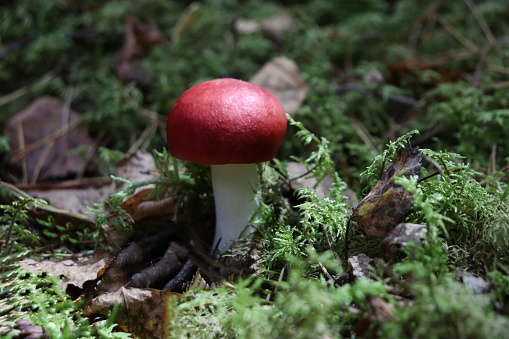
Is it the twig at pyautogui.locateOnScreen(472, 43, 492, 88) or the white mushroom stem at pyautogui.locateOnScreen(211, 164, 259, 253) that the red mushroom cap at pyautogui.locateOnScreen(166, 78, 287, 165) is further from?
the twig at pyautogui.locateOnScreen(472, 43, 492, 88)

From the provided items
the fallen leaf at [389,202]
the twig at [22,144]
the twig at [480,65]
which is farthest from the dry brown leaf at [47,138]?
A: the twig at [480,65]

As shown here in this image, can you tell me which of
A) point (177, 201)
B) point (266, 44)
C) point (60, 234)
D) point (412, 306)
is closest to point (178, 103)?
point (177, 201)

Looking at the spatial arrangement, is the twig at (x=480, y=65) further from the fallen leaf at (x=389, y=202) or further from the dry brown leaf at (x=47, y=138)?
the dry brown leaf at (x=47, y=138)

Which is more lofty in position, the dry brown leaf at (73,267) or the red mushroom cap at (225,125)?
the red mushroom cap at (225,125)

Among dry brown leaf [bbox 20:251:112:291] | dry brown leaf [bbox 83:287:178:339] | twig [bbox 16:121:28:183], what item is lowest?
dry brown leaf [bbox 83:287:178:339]

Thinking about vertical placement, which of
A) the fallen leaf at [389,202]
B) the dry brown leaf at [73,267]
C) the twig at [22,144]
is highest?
the twig at [22,144]

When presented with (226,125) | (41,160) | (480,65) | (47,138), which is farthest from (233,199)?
(480,65)

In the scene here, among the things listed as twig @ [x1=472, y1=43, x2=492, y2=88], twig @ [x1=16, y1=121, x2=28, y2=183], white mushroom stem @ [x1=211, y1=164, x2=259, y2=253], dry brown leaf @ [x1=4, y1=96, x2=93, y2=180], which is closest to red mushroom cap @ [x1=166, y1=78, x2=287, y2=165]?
white mushroom stem @ [x1=211, y1=164, x2=259, y2=253]
